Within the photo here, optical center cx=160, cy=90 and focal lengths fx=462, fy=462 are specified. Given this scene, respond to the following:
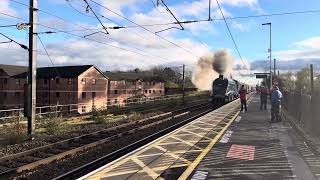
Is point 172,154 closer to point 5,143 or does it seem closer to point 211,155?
point 211,155

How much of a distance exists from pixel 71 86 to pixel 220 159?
6207 cm

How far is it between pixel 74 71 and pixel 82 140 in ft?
186

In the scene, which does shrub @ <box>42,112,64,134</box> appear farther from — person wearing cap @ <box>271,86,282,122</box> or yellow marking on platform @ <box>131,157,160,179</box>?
yellow marking on platform @ <box>131,157,160,179</box>

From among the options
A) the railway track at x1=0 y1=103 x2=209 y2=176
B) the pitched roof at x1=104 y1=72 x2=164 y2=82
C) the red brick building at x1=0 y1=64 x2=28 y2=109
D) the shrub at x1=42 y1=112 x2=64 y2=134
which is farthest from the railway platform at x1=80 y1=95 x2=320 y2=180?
the pitched roof at x1=104 y1=72 x2=164 y2=82

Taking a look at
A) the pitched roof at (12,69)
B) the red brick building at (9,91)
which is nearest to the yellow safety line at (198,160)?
the red brick building at (9,91)

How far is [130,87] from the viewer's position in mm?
91188

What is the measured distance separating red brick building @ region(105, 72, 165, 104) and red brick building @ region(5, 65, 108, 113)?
A: 10.7 ft

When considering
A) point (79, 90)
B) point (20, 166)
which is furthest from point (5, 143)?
point (79, 90)

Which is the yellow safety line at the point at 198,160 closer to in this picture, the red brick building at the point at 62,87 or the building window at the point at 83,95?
the red brick building at the point at 62,87

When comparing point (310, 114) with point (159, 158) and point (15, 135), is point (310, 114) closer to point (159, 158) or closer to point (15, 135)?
point (159, 158)

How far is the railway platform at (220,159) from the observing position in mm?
9406

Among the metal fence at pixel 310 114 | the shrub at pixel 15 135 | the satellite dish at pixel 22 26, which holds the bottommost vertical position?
the shrub at pixel 15 135

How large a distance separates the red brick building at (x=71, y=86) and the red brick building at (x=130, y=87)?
325cm

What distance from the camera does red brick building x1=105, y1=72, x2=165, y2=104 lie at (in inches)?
3310
